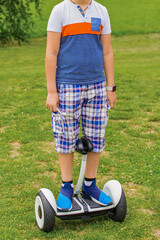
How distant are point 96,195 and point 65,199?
290 mm

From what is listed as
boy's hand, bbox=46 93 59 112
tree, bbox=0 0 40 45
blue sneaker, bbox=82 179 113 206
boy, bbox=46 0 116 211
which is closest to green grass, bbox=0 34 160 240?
blue sneaker, bbox=82 179 113 206

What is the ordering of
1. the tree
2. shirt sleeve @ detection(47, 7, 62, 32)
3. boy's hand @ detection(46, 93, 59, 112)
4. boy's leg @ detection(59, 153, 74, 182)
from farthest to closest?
the tree → boy's leg @ detection(59, 153, 74, 182) → boy's hand @ detection(46, 93, 59, 112) → shirt sleeve @ detection(47, 7, 62, 32)

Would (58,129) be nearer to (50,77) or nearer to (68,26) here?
(50,77)

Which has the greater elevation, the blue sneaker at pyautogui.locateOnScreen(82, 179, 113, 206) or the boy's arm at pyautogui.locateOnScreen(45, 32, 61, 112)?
the boy's arm at pyautogui.locateOnScreen(45, 32, 61, 112)

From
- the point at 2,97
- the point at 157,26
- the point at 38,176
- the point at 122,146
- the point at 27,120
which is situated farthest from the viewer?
the point at 157,26

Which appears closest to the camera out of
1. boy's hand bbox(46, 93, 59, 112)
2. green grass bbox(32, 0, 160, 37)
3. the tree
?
boy's hand bbox(46, 93, 59, 112)

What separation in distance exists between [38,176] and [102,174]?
693mm

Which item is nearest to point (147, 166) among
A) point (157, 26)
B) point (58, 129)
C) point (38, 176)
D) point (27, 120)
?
point (38, 176)

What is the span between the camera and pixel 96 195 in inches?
125

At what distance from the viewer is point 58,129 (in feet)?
9.73

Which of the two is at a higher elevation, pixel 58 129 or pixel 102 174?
pixel 58 129

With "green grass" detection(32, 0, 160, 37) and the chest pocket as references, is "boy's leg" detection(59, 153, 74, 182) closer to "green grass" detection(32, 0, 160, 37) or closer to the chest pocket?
the chest pocket

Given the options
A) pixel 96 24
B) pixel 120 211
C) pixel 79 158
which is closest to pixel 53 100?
pixel 96 24

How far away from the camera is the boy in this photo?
2.77m
